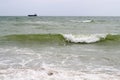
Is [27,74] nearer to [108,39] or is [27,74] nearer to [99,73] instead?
[99,73]

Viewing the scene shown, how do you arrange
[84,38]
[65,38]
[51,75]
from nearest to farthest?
[51,75] → [84,38] → [65,38]

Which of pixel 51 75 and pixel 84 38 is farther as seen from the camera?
pixel 84 38

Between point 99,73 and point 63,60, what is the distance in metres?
1.95

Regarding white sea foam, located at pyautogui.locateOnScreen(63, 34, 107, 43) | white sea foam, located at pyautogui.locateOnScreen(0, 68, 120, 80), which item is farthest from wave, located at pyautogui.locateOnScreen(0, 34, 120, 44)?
white sea foam, located at pyautogui.locateOnScreen(0, 68, 120, 80)

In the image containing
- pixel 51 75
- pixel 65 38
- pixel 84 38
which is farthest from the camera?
pixel 65 38

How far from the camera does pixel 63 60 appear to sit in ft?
23.9

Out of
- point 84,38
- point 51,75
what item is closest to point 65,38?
point 84,38

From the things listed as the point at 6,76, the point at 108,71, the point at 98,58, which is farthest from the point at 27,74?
the point at 98,58

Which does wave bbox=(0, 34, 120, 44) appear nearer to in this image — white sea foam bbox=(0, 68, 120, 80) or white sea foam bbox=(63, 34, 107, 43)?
white sea foam bbox=(63, 34, 107, 43)

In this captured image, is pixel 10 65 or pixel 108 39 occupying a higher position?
pixel 10 65

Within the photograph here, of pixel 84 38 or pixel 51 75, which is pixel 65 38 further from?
pixel 51 75

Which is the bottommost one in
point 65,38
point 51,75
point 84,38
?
point 65,38

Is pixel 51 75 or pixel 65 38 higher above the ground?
pixel 51 75

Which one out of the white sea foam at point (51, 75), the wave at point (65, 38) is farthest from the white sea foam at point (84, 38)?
the white sea foam at point (51, 75)
